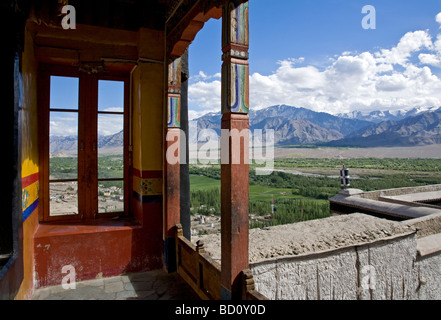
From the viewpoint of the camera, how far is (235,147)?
2.95 meters

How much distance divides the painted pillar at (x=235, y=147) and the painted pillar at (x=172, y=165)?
1.94 metres

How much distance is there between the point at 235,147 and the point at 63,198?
3.48 metres

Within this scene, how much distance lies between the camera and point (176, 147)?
493cm

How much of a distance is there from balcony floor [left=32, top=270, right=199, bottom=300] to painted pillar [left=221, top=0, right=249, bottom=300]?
1.29 m

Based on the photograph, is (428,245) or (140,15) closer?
(140,15)

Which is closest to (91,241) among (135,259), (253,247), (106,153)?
(135,259)

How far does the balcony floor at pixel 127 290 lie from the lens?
4.09m

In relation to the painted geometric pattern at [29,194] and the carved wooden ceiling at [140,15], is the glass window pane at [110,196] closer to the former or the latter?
the painted geometric pattern at [29,194]

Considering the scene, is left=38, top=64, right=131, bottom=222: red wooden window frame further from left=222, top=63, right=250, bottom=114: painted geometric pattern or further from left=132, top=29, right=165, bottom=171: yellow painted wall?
left=222, top=63, right=250, bottom=114: painted geometric pattern

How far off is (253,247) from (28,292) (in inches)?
A: 119

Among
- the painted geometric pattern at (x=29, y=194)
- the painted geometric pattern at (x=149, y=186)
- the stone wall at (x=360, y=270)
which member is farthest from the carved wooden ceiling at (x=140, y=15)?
the stone wall at (x=360, y=270)

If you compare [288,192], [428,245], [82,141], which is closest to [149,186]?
[82,141]

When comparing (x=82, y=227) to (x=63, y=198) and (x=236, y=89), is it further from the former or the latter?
(x=236, y=89)
